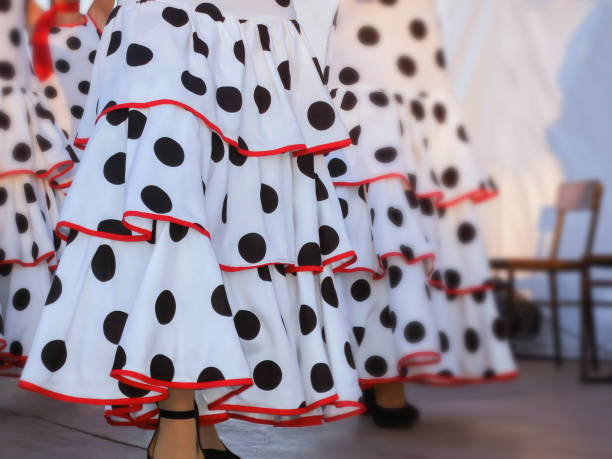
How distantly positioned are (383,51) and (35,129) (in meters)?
0.94

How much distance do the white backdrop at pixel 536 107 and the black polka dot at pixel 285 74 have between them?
9.61 feet

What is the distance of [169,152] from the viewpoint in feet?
3.78

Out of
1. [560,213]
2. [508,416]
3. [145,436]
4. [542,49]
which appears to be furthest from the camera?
[542,49]

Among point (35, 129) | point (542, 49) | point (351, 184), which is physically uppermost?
point (542, 49)

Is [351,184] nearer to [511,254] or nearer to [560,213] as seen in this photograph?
[560,213]

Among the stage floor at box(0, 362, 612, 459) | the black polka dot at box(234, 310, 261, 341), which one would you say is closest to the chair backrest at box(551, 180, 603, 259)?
the stage floor at box(0, 362, 612, 459)

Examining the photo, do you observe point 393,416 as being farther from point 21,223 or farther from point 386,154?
point 21,223

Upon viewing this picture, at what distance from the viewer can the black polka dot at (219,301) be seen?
113 centimetres

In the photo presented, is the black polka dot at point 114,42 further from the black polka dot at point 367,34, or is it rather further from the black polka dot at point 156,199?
the black polka dot at point 367,34

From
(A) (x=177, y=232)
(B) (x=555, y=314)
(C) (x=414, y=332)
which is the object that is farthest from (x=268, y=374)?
(B) (x=555, y=314)

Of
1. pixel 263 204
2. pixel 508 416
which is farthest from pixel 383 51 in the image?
pixel 508 416

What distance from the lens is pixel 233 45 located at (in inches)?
50.2

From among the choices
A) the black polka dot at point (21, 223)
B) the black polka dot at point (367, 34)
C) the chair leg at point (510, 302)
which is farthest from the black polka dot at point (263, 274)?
the chair leg at point (510, 302)

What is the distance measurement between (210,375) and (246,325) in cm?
14
